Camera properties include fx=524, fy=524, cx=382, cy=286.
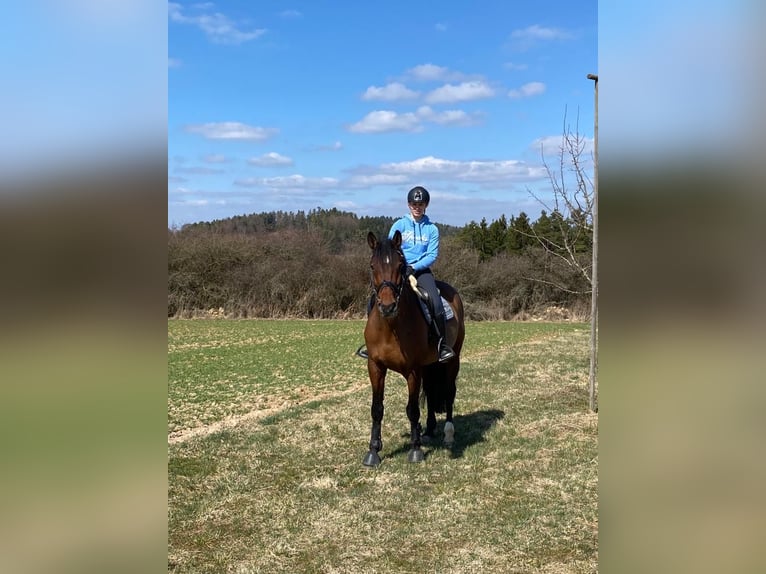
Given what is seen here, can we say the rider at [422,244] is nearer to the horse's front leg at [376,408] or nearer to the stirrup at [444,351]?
the stirrup at [444,351]

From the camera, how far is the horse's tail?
22.7ft

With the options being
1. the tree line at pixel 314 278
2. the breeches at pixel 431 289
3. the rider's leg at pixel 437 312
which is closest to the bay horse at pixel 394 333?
the rider's leg at pixel 437 312

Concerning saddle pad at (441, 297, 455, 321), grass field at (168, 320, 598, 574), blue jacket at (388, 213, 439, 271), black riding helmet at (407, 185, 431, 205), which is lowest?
grass field at (168, 320, 598, 574)

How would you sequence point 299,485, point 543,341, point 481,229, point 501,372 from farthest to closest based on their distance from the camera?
point 481,229
point 543,341
point 501,372
point 299,485

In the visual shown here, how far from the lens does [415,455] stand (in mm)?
5996

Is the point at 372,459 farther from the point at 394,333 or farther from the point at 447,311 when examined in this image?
the point at 447,311

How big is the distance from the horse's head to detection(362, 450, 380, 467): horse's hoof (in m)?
1.86

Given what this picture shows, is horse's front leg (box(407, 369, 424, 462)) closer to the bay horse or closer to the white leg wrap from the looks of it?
the bay horse

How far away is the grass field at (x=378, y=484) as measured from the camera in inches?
159

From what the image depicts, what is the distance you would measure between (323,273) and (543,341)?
18345 millimetres

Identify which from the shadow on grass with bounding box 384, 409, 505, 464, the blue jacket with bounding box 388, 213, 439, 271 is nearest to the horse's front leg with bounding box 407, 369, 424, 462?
the shadow on grass with bounding box 384, 409, 505, 464

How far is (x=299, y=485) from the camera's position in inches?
214
